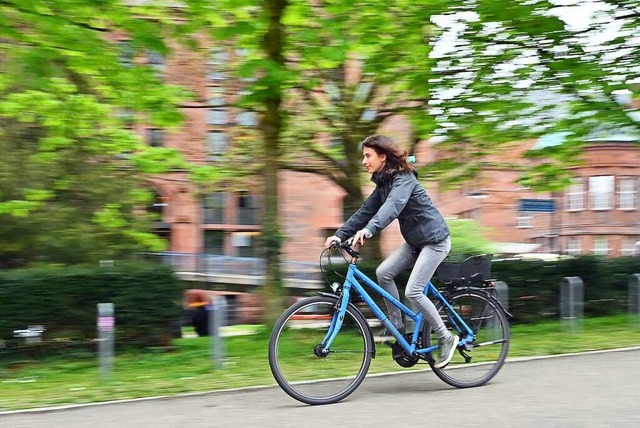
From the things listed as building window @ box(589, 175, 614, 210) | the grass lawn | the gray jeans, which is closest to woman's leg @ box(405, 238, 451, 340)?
the gray jeans

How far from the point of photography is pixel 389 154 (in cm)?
629

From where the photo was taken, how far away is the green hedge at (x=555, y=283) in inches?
465

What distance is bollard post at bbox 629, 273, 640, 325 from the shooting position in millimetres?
11486

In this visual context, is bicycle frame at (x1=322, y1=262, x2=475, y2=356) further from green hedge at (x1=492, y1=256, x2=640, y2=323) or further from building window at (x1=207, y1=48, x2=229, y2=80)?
building window at (x1=207, y1=48, x2=229, y2=80)

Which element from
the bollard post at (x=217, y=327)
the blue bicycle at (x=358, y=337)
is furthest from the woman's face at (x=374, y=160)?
the bollard post at (x=217, y=327)

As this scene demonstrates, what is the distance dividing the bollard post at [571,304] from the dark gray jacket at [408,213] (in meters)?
4.65

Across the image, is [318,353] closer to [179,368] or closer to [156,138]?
[179,368]

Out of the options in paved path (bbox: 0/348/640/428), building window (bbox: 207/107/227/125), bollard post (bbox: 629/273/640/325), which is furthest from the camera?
building window (bbox: 207/107/227/125)

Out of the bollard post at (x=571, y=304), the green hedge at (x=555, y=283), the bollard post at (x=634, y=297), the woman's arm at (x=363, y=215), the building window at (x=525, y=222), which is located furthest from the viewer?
the building window at (x=525, y=222)

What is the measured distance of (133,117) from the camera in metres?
12.2

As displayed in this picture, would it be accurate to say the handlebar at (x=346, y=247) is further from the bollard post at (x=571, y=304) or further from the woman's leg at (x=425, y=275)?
the bollard post at (x=571, y=304)

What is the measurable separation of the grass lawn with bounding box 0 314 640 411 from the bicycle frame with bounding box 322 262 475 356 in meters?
0.32

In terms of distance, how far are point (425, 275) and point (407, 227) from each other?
0.40 m

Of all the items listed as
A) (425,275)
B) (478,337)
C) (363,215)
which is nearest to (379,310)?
(425,275)
